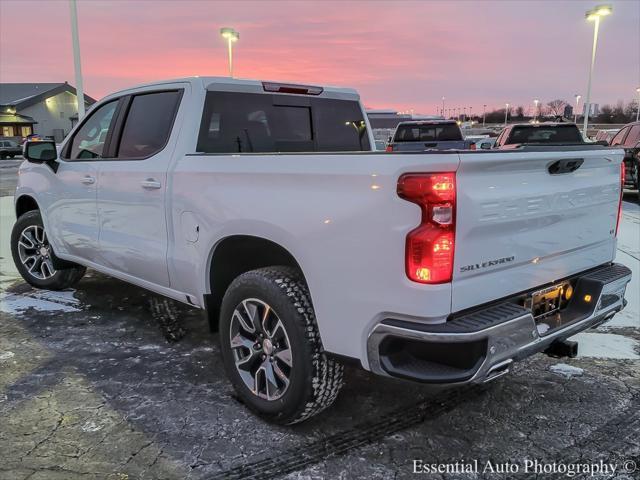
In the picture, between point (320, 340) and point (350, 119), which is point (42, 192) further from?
point (320, 340)

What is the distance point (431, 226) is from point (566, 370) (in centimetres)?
226

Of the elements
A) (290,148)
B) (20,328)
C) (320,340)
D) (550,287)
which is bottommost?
(20,328)

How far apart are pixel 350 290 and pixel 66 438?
180cm

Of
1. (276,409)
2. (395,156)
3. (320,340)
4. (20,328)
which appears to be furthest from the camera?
(20,328)

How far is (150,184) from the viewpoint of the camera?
381 centimetres

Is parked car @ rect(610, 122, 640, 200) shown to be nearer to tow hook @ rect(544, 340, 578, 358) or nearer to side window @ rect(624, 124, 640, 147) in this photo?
side window @ rect(624, 124, 640, 147)

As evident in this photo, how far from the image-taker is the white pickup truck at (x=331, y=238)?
7.95ft

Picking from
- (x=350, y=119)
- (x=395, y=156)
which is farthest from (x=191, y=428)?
(x=350, y=119)

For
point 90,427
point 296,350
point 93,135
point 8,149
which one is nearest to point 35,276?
point 93,135

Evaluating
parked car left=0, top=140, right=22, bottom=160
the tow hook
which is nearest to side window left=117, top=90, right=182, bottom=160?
the tow hook

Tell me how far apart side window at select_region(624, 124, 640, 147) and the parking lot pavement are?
35.3 ft

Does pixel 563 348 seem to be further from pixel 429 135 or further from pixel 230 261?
pixel 429 135

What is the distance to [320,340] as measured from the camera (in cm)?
287

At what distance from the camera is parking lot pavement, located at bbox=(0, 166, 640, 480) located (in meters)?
2.83
